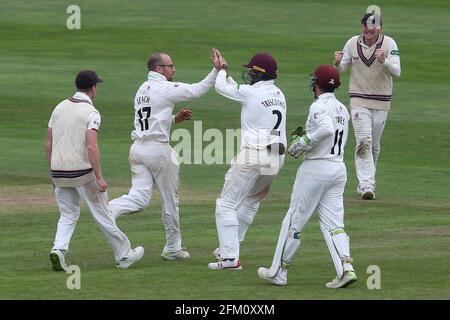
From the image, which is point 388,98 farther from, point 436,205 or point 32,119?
point 32,119

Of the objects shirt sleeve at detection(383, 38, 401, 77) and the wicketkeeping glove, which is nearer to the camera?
the wicketkeeping glove

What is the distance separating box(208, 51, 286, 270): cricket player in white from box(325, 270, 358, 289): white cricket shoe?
1.44 m

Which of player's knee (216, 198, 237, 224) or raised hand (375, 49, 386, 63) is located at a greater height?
raised hand (375, 49, 386, 63)

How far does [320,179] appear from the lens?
12.7m

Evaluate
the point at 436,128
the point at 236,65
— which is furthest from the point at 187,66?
the point at 436,128

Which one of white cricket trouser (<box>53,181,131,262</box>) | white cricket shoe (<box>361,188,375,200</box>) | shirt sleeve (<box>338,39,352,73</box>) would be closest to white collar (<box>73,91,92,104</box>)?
white cricket trouser (<box>53,181,131,262</box>)

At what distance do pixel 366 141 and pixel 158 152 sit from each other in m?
4.91

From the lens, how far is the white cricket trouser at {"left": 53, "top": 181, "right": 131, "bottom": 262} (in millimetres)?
13477

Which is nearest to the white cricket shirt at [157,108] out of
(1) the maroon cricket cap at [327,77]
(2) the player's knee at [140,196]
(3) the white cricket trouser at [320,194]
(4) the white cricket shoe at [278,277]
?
(2) the player's knee at [140,196]

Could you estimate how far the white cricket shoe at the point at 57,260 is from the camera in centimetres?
1323

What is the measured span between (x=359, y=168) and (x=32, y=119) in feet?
26.3

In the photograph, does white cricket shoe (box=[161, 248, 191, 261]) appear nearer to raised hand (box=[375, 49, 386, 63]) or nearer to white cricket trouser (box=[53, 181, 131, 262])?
white cricket trouser (box=[53, 181, 131, 262])

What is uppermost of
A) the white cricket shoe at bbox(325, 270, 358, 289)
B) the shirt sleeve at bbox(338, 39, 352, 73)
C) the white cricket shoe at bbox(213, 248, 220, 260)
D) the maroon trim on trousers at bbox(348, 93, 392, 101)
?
the shirt sleeve at bbox(338, 39, 352, 73)

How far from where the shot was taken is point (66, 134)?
13.4 meters
